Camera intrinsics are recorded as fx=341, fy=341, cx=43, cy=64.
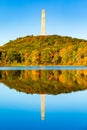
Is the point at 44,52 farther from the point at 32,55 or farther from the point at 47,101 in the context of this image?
the point at 47,101

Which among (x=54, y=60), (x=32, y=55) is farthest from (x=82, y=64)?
(x=32, y=55)

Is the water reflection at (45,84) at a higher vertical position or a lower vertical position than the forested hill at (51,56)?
higher

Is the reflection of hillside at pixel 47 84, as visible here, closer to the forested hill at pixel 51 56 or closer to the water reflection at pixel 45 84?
the water reflection at pixel 45 84

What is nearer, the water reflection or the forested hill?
the water reflection

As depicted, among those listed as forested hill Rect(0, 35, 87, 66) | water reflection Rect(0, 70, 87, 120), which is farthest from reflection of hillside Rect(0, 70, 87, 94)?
forested hill Rect(0, 35, 87, 66)

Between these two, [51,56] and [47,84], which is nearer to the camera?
[47,84]

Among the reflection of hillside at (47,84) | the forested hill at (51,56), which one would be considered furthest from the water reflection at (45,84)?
the forested hill at (51,56)

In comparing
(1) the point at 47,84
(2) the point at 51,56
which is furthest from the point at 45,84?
(2) the point at 51,56

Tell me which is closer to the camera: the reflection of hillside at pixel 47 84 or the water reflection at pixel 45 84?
the water reflection at pixel 45 84

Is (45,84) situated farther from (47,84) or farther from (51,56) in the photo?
(51,56)

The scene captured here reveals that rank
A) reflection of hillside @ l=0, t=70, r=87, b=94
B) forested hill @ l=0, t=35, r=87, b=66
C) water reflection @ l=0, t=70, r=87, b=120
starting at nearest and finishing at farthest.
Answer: water reflection @ l=0, t=70, r=87, b=120 < reflection of hillside @ l=0, t=70, r=87, b=94 < forested hill @ l=0, t=35, r=87, b=66

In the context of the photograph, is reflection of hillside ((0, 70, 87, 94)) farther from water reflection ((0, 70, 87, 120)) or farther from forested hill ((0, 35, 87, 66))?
forested hill ((0, 35, 87, 66))
